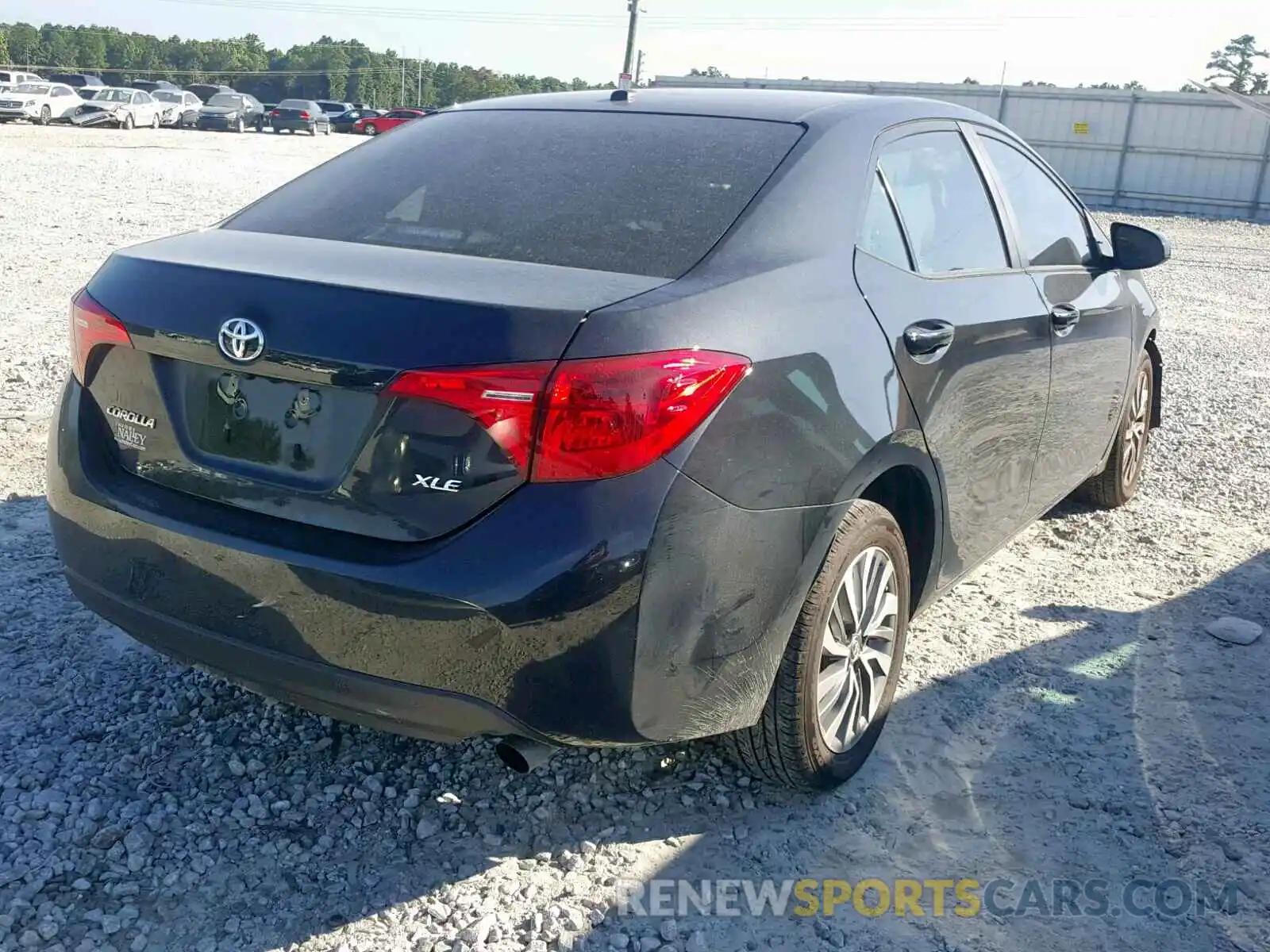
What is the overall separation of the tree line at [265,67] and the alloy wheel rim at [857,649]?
88.3m

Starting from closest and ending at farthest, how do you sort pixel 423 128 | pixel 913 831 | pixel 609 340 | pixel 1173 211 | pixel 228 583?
pixel 609 340, pixel 228 583, pixel 913 831, pixel 423 128, pixel 1173 211

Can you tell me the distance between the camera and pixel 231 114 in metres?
42.7

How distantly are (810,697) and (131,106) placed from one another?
4014 centimetres

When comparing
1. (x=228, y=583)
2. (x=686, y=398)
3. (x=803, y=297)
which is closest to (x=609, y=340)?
(x=686, y=398)

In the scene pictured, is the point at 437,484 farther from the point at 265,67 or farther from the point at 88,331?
the point at 265,67

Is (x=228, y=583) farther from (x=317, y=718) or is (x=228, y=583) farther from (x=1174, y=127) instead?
(x=1174, y=127)

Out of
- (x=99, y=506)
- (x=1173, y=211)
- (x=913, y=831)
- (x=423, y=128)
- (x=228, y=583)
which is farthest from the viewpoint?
(x=1173, y=211)

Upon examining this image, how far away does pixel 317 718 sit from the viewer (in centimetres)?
313

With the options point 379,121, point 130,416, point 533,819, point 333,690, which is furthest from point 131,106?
point 333,690

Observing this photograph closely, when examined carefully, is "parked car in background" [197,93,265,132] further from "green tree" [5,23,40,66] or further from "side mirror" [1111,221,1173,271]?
"green tree" [5,23,40,66]

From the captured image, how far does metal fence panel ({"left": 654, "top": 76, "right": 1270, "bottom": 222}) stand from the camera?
28.5 meters

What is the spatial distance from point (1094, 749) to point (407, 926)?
1976 millimetres

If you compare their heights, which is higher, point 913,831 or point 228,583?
point 228,583

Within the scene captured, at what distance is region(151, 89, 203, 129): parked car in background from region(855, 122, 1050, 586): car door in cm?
4234
